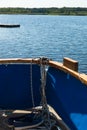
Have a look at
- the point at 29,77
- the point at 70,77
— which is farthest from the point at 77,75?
the point at 29,77

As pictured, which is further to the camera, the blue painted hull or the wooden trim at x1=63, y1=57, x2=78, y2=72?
the blue painted hull

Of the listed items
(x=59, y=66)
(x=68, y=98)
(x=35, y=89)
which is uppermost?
(x=59, y=66)

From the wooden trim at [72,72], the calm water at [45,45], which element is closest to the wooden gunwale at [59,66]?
the wooden trim at [72,72]

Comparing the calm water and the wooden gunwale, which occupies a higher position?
the wooden gunwale

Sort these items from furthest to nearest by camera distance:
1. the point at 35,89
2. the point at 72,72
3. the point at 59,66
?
the point at 35,89
the point at 59,66
the point at 72,72

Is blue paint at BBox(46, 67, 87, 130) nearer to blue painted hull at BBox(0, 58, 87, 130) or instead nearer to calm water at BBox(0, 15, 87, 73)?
blue painted hull at BBox(0, 58, 87, 130)

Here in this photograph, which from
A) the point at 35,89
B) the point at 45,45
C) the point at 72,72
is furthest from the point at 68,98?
the point at 45,45

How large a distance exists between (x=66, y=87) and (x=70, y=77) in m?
0.24

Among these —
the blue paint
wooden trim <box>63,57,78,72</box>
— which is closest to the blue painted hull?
the blue paint

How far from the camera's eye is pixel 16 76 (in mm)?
6969

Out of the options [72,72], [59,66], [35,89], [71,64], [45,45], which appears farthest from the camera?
[45,45]

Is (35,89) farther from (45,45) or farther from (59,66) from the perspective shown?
(45,45)

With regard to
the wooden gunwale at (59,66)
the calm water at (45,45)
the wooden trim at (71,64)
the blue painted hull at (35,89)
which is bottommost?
the calm water at (45,45)

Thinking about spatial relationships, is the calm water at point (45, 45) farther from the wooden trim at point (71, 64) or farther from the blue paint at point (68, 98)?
the wooden trim at point (71, 64)
